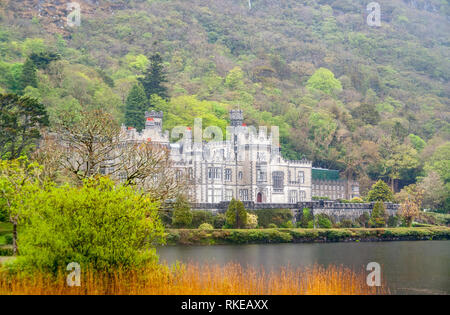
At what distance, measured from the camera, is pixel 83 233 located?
81.2ft

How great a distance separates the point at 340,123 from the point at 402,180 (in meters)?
15.5

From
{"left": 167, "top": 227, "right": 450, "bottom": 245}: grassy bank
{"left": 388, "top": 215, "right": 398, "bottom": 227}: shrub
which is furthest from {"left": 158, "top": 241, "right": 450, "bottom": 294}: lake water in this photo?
{"left": 388, "top": 215, "right": 398, "bottom": 227}: shrub

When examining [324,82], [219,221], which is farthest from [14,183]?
[324,82]

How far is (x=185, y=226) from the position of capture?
61.7 metres

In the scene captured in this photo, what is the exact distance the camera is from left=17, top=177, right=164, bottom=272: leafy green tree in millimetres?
24609

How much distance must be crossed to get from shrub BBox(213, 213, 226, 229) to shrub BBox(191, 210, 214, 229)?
1.12ft

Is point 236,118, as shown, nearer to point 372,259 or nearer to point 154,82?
point 154,82

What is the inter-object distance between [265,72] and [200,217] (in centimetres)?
8125

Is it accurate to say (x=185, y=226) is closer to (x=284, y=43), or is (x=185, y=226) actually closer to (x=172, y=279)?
(x=172, y=279)

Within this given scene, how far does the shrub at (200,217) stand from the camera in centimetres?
6331

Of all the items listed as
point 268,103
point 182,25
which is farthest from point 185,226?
point 182,25

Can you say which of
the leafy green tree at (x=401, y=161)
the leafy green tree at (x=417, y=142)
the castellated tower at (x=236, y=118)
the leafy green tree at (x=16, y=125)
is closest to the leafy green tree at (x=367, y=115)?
the leafy green tree at (x=417, y=142)

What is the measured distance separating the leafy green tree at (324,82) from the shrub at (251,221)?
81.3 meters

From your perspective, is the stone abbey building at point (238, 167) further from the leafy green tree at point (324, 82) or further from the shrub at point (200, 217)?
the leafy green tree at point (324, 82)
